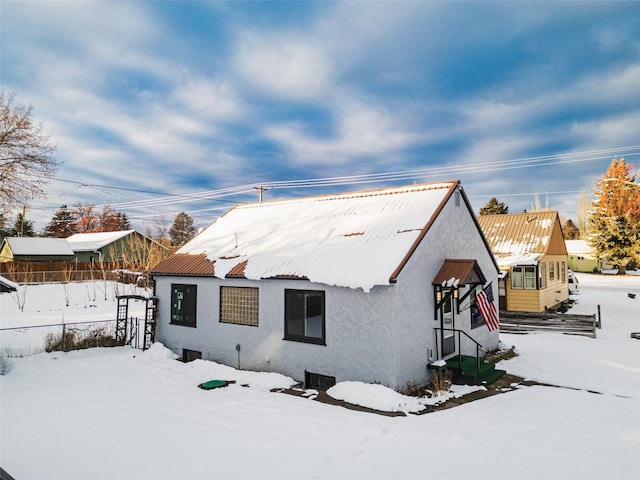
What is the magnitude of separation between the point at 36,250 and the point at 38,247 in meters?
0.78

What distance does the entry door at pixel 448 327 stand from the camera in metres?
12.3

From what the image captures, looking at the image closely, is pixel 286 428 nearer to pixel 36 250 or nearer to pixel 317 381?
pixel 317 381

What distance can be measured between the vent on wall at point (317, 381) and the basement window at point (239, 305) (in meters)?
2.57

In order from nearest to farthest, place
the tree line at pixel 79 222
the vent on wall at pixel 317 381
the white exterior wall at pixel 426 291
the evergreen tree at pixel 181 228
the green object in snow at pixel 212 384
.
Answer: the white exterior wall at pixel 426 291 < the green object in snow at pixel 212 384 < the vent on wall at pixel 317 381 < the tree line at pixel 79 222 < the evergreen tree at pixel 181 228

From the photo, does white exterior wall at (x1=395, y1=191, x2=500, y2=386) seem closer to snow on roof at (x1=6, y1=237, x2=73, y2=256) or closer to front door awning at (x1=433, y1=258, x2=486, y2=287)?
front door awning at (x1=433, y1=258, x2=486, y2=287)

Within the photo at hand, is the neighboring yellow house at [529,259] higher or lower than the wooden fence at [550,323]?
higher

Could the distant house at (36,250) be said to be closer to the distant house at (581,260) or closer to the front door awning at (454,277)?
the front door awning at (454,277)

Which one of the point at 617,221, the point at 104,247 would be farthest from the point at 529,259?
the point at 104,247

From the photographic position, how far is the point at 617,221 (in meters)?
46.1

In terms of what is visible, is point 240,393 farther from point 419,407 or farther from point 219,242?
point 219,242

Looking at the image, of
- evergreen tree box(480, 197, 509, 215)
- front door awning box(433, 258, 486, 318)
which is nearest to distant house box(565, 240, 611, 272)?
evergreen tree box(480, 197, 509, 215)

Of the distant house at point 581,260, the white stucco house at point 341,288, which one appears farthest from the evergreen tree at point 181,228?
the distant house at point 581,260

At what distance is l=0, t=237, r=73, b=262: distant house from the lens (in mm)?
43625

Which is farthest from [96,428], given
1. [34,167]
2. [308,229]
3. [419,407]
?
[34,167]
